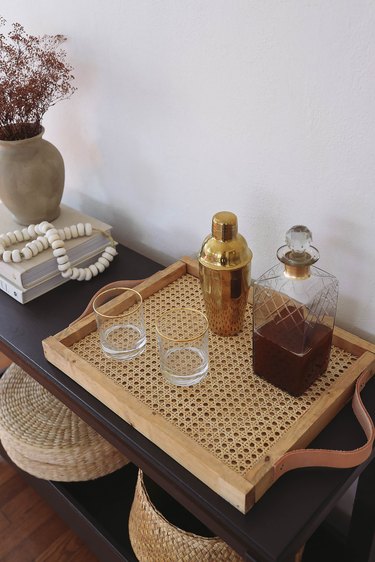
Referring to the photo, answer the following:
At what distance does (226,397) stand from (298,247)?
232 millimetres

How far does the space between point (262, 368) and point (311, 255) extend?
176 millimetres

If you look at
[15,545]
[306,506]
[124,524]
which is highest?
[306,506]

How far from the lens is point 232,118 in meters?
0.89

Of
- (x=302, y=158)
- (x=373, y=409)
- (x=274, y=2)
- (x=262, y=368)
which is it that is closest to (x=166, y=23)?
(x=274, y=2)

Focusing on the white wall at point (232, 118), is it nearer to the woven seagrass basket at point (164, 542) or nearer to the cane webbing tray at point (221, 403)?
the cane webbing tray at point (221, 403)

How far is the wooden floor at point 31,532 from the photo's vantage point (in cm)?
127

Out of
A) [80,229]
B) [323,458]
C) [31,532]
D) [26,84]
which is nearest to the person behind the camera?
[323,458]

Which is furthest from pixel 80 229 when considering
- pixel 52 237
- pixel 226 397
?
pixel 226 397

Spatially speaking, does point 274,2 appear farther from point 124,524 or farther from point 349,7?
point 124,524

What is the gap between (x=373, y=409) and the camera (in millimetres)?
776

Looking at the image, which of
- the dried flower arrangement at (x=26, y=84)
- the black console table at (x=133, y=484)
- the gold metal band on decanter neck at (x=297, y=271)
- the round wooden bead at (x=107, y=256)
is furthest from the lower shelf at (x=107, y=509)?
the dried flower arrangement at (x=26, y=84)

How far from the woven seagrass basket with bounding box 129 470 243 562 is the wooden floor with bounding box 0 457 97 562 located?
0.37m

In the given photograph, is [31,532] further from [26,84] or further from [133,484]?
[26,84]

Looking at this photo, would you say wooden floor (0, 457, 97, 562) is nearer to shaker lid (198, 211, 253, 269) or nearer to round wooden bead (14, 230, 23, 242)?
round wooden bead (14, 230, 23, 242)
